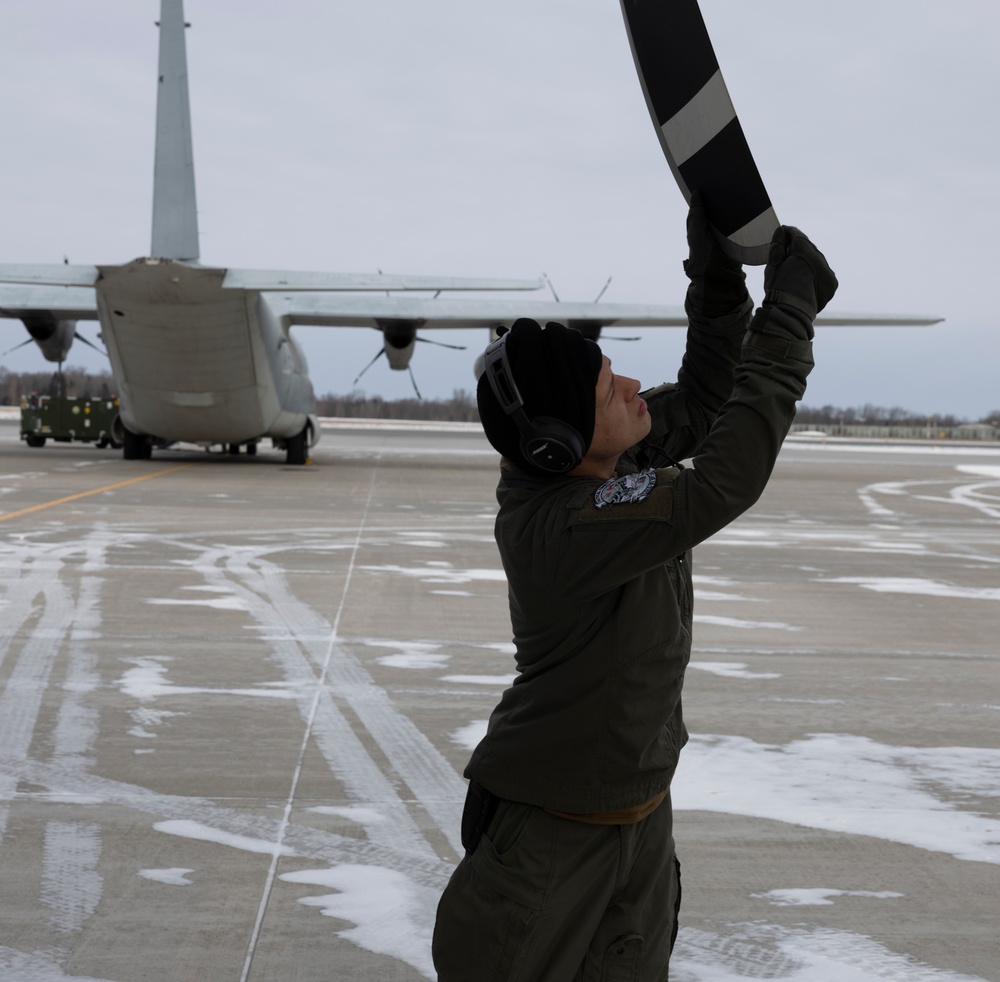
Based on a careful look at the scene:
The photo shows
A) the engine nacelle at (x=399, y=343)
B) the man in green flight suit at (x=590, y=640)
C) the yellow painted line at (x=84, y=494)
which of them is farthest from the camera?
the engine nacelle at (x=399, y=343)

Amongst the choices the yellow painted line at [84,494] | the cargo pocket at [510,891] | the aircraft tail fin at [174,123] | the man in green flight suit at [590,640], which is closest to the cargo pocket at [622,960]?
the man in green flight suit at [590,640]

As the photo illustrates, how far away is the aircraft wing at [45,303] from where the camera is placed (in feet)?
82.3

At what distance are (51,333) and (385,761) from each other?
23642 mm

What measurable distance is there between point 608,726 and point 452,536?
10.3m

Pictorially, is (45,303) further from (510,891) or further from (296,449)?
(510,891)

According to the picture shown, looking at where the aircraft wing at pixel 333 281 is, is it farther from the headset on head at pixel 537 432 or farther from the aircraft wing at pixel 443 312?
the headset on head at pixel 537 432

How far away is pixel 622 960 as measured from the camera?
2062 millimetres

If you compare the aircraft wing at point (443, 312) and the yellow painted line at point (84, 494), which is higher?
the aircraft wing at point (443, 312)

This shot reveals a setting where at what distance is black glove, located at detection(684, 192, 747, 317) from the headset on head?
566 mm

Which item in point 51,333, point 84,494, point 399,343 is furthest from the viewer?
point 51,333

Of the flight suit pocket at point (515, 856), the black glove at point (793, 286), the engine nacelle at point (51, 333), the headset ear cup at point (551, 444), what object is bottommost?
the flight suit pocket at point (515, 856)

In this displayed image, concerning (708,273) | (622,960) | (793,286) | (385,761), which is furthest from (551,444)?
(385,761)

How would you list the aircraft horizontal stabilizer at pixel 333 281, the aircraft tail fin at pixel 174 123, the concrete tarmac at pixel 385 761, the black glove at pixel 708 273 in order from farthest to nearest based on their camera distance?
1. the aircraft tail fin at pixel 174 123
2. the aircraft horizontal stabilizer at pixel 333 281
3. the concrete tarmac at pixel 385 761
4. the black glove at pixel 708 273

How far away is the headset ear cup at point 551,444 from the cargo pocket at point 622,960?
79cm
